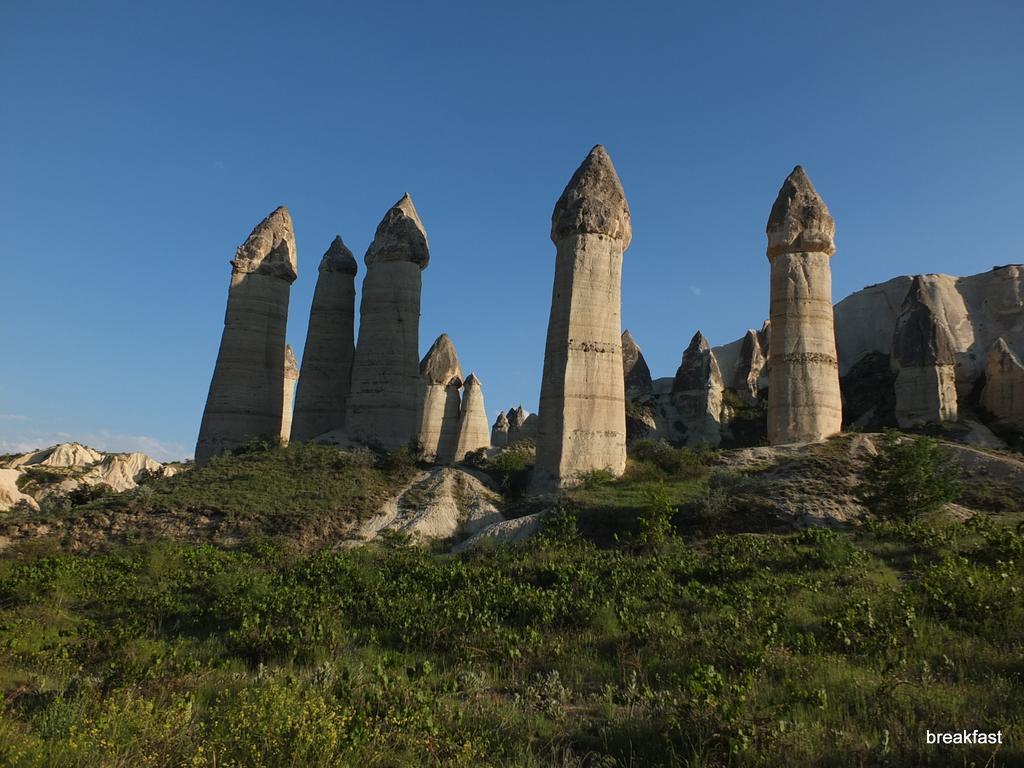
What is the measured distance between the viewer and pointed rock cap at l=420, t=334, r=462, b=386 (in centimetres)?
3341

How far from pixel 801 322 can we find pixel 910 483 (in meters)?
8.45

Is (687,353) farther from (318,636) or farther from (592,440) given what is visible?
(318,636)

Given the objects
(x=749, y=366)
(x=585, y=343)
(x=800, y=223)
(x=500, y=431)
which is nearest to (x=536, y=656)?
(x=585, y=343)

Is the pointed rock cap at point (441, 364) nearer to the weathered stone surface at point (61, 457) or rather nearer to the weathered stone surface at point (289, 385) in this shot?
the weathered stone surface at point (289, 385)

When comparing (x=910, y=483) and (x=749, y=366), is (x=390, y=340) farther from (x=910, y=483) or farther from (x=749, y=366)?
(x=749, y=366)

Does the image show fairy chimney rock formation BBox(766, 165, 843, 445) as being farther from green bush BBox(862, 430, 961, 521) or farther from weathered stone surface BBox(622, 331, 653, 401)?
weathered stone surface BBox(622, 331, 653, 401)

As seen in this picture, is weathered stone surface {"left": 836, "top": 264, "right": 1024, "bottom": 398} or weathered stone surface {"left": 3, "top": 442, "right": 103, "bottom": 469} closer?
weathered stone surface {"left": 836, "top": 264, "right": 1024, "bottom": 398}

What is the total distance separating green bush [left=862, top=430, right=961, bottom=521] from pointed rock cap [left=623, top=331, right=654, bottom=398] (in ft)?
83.0

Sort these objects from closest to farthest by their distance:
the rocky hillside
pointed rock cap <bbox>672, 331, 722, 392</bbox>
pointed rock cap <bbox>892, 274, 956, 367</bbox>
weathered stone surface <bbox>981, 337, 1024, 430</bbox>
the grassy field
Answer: the grassy field, the rocky hillside, pointed rock cap <bbox>892, 274, 956, 367</bbox>, weathered stone surface <bbox>981, 337, 1024, 430</bbox>, pointed rock cap <bbox>672, 331, 722, 392</bbox>

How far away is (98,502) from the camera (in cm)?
1792

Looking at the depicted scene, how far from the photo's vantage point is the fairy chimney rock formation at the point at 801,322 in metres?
20.1

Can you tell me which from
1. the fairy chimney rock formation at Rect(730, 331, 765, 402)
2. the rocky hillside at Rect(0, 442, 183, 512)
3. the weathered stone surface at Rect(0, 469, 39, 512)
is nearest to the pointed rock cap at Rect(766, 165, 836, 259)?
the fairy chimney rock formation at Rect(730, 331, 765, 402)

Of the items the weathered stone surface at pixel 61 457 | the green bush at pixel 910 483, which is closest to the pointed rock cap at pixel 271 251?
the green bush at pixel 910 483

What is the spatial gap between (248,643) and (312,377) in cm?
1878
